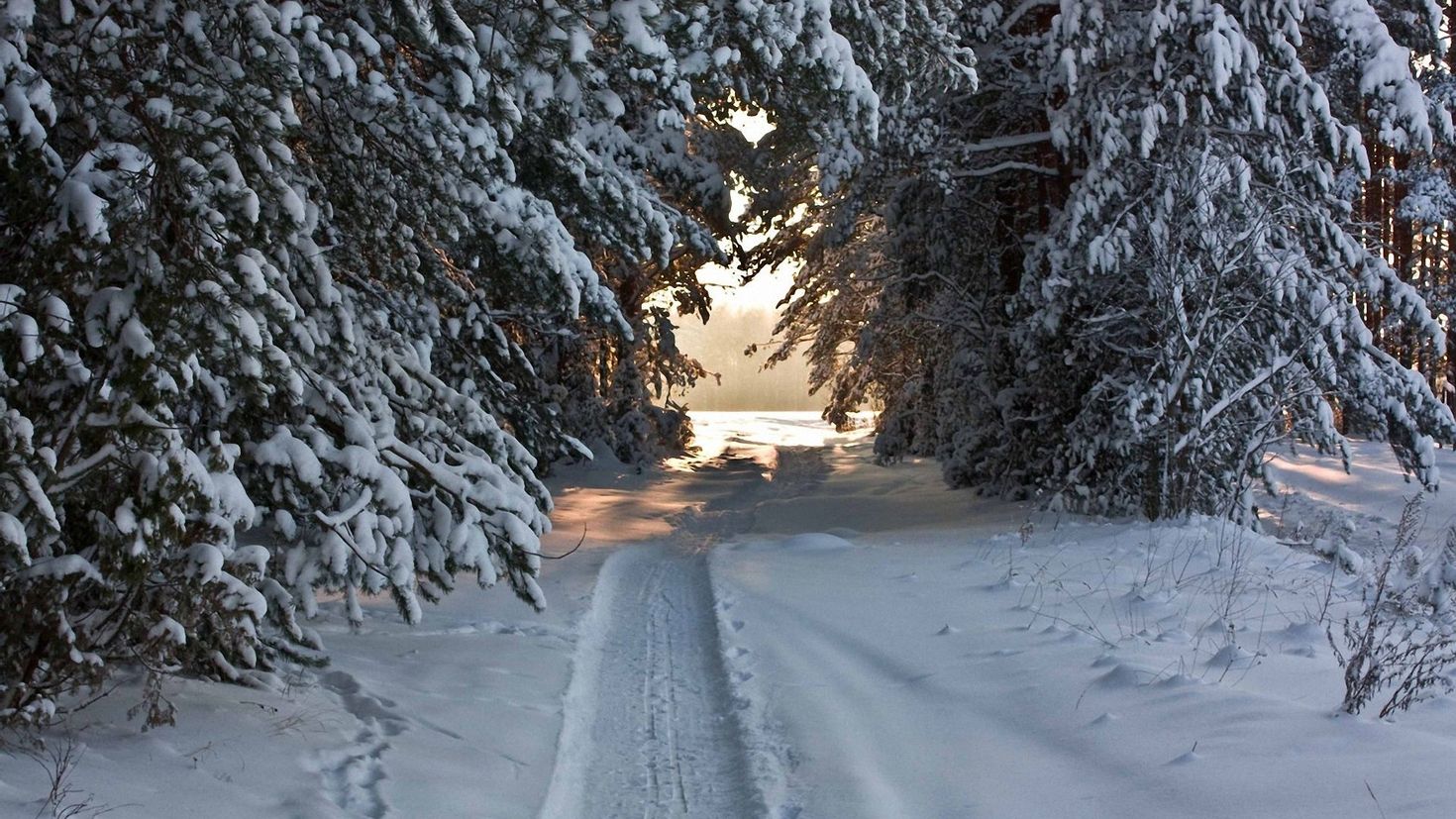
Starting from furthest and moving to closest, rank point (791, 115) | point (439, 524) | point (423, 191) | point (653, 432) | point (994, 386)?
point (653, 432) → point (994, 386) → point (791, 115) → point (423, 191) → point (439, 524)

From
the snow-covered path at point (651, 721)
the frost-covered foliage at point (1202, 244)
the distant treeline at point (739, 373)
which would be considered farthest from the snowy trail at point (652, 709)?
the distant treeline at point (739, 373)

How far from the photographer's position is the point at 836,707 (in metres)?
6.05

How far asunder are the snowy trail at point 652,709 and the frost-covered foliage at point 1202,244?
179 inches

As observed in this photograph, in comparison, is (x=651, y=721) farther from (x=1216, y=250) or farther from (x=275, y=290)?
(x=1216, y=250)

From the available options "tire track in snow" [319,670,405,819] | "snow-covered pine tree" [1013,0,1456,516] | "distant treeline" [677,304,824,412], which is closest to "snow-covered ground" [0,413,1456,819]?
"tire track in snow" [319,670,405,819]

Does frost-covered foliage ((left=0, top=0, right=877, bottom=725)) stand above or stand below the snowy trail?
above

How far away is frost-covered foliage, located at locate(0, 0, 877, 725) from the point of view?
4.21m

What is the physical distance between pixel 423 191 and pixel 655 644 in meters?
3.42

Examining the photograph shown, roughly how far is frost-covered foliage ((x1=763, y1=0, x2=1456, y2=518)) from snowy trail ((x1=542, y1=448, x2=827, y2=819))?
4538 mm

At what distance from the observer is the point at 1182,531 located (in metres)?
9.85

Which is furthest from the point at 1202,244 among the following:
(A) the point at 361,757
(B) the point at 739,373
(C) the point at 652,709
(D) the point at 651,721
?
(B) the point at 739,373

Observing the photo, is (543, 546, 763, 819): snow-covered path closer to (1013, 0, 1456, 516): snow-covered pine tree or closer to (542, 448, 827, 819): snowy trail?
(542, 448, 827, 819): snowy trail

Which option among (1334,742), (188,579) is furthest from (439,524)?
(1334,742)

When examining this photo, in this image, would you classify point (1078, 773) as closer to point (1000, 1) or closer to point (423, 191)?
point (423, 191)
